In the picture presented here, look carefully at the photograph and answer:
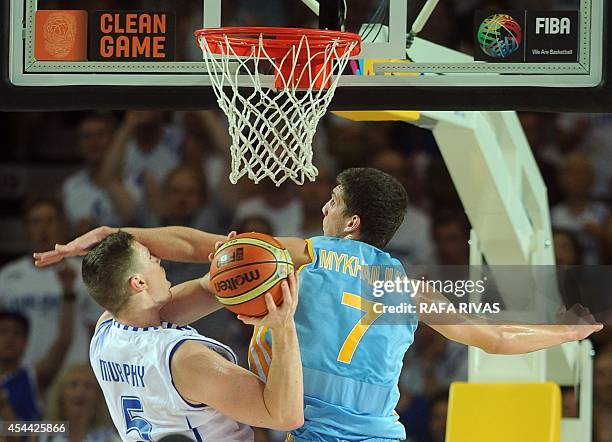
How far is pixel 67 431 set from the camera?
6012 millimetres

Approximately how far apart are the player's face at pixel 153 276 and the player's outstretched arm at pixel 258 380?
9.1 inches

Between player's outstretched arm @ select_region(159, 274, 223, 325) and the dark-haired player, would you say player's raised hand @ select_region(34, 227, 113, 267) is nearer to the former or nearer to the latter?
the dark-haired player

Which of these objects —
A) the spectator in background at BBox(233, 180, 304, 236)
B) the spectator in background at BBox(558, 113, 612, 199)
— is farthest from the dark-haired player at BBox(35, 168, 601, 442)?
the spectator in background at BBox(558, 113, 612, 199)

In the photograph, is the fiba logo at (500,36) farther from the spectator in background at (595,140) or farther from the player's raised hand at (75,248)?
the spectator in background at (595,140)

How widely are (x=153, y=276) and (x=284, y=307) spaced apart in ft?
2.09

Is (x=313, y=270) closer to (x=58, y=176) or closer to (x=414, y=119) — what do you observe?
(x=414, y=119)

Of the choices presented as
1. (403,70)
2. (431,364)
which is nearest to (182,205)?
(431,364)

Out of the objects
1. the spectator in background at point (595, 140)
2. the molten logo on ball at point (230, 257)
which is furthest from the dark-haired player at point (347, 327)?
the spectator in background at point (595, 140)

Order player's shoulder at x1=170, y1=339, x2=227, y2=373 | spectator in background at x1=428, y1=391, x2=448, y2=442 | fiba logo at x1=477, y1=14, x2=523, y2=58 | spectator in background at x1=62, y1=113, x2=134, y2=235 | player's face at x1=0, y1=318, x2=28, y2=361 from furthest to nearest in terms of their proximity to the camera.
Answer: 1. spectator in background at x1=62, y1=113, x2=134, y2=235
2. player's face at x1=0, y1=318, x2=28, y2=361
3. spectator in background at x1=428, y1=391, x2=448, y2=442
4. fiba logo at x1=477, y1=14, x2=523, y2=58
5. player's shoulder at x1=170, y1=339, x2=227, y2=373

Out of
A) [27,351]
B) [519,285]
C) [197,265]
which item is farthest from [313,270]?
[27,351]

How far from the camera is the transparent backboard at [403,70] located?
349cm

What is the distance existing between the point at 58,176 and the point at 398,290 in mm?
3672

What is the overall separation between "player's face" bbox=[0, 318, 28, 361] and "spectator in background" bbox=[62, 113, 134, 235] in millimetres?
637

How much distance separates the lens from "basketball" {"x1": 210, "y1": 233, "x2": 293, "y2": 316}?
113 inches
